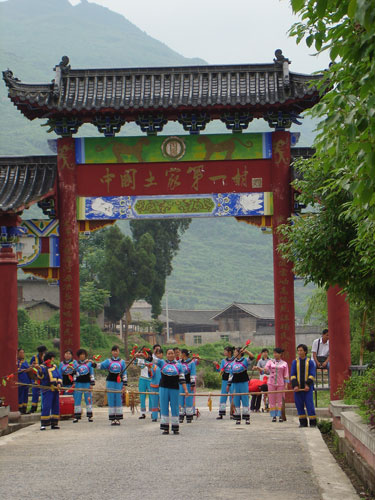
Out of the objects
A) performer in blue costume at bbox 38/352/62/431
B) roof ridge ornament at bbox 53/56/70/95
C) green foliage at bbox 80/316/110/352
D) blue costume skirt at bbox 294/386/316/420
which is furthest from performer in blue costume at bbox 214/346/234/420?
green foliage at bbox 80/316/110/352

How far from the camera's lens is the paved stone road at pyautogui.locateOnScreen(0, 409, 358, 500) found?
8914 mm

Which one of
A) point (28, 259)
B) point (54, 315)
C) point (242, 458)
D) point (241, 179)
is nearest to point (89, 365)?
point (28, 259)

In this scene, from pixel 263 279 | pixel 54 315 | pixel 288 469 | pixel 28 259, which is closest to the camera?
pixel 288 469

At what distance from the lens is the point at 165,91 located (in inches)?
767

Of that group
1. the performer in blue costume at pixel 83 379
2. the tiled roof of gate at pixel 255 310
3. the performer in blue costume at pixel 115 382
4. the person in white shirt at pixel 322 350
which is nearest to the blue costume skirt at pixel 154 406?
the performer in blue costume at pixel 115 382

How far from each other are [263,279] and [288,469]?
12656 centimetres

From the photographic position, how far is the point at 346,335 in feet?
57.9

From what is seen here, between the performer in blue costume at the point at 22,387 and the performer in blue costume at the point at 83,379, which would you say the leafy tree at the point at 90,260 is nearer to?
the performer in blue costume at the point at 22,387

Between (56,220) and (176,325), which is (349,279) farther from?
(176,325)

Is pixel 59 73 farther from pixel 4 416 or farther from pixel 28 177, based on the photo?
pixel 4 416

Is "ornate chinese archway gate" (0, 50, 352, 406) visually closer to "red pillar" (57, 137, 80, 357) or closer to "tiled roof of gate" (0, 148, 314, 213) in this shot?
"red pillar" (57, 137, 80, 357)

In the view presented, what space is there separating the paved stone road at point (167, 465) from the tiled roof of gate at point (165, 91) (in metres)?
7.37

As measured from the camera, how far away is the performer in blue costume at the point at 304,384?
1600cm

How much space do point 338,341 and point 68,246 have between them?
6474 millimetres
